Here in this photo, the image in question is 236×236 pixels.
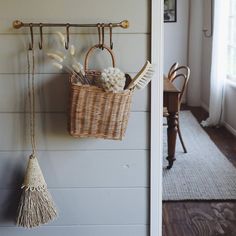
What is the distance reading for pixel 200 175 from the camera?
10.0 feet

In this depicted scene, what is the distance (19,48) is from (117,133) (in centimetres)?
52

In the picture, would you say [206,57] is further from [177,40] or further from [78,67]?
[78,67]

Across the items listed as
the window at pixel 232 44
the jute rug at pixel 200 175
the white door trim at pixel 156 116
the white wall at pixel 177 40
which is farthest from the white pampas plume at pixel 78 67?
the white wall at pixel 177 40

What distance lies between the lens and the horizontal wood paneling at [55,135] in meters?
1.56

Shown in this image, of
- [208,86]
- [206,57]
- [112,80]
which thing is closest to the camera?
[112,80]

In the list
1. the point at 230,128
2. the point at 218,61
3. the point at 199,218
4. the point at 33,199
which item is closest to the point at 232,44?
the point at 218,61

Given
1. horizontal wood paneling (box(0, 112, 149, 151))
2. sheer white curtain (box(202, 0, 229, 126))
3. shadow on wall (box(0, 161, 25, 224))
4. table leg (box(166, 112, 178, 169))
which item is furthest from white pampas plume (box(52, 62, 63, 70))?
sheer white curtain (box(202, 0, 229, 126))

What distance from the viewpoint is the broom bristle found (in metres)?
1.48

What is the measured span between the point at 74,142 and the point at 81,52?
372 millimetres

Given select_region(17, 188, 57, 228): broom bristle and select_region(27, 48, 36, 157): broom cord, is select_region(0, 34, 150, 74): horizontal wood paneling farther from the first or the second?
select_region(17, 188, 57, 228): broom bristle

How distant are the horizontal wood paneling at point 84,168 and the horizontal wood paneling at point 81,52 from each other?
0.36 meters

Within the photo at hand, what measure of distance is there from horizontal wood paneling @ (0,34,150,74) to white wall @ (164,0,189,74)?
4314 mm

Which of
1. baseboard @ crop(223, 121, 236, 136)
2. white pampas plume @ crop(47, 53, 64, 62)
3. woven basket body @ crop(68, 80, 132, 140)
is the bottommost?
baseboard @ crop(223, 121, 236, 136)

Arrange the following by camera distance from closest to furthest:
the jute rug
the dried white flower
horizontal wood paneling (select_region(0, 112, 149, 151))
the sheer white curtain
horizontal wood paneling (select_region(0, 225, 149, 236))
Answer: the dried white flower → horizontal wood paneling (select_region(0, 112, 149, 151)) → horizontal wood paneling (select_region(0, 225, 149, 236)) → the jute rug → the sheer white curtain
